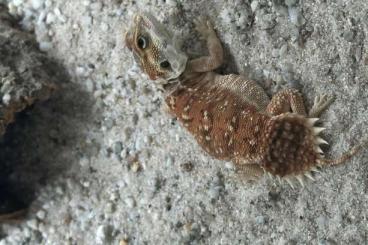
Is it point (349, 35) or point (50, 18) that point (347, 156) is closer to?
point (349, 35)

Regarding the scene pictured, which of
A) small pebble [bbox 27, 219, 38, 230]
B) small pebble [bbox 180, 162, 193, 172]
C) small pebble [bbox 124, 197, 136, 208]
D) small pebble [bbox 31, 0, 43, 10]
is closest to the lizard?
small pebble [bbox 180, 162, 193, 172]

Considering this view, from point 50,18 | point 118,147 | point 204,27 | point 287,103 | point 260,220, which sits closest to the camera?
point 287,103

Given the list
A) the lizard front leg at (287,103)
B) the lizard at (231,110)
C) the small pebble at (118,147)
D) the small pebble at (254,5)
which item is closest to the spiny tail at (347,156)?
the lizard at (231,110)

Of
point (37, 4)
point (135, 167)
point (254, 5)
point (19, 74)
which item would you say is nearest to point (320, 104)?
point (254, 5)

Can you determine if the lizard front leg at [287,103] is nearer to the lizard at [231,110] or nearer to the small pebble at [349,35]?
the lizard at [231,110]

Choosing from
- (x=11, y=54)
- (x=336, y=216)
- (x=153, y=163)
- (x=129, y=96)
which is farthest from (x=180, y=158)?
(x=11, y=54)

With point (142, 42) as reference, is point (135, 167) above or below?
below

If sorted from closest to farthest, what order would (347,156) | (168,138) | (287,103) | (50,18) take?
(347,156) < (287,103) < (168,138) < (50,18)

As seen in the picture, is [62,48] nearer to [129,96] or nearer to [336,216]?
[129,96]
